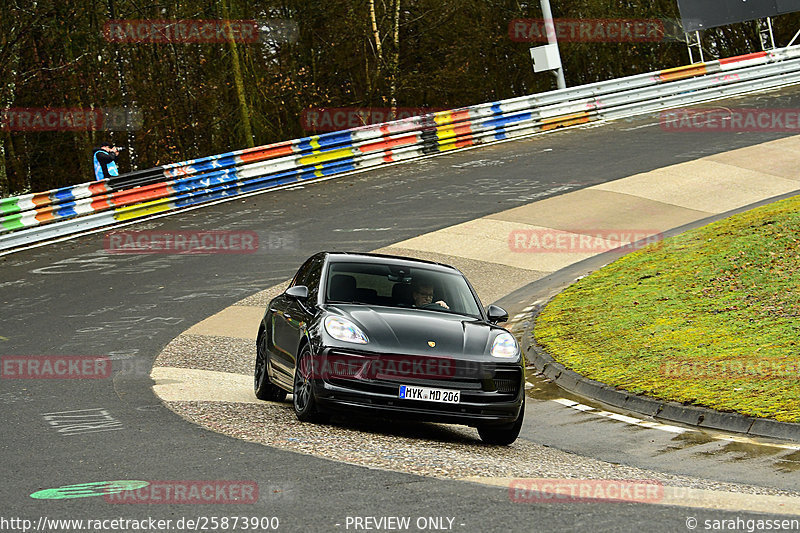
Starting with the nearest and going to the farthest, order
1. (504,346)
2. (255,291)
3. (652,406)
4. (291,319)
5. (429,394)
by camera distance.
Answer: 1. (429,394)
2. (504,346)
3. (291,319)
4. (652,406)
5. (255,291)

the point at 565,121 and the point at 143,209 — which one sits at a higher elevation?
the point at 143,209

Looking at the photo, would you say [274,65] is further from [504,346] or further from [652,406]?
[504,346]

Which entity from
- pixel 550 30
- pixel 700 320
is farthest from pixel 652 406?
pixel 550 30

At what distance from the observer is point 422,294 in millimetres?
10016

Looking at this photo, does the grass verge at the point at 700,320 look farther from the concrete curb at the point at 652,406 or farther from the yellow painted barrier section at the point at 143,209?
the yellow painted barrier section at the point at 143,209

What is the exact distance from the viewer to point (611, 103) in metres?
30.6

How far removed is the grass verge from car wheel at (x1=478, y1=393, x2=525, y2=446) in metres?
1.89

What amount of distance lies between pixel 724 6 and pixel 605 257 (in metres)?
18.1

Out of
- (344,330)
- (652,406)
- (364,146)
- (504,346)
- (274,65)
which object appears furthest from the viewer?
(274,65)

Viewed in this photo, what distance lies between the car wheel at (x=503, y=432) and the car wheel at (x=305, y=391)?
1.39 metres

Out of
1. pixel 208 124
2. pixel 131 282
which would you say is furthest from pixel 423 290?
pixel 208 124

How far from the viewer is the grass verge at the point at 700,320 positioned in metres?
10.4

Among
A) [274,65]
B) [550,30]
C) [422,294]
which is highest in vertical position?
[274,65]

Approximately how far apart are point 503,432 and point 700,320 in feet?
16.1
